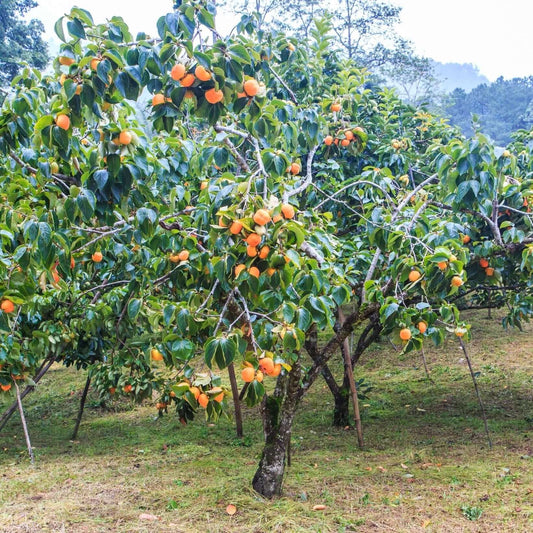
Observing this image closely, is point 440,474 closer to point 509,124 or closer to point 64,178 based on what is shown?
point 64,178

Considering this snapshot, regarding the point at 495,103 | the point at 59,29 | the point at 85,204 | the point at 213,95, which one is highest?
the point at 495,103

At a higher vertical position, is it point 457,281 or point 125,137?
point 125,137

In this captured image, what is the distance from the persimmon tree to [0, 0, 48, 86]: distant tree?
1470 centimetres

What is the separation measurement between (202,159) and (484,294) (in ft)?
14.0

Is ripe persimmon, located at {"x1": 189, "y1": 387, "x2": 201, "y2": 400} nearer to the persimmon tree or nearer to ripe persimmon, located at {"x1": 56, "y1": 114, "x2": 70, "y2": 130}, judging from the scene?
the persimmon tree

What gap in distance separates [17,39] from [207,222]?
700 inches

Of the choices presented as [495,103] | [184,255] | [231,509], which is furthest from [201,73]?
[495,103]

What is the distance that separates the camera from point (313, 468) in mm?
4301

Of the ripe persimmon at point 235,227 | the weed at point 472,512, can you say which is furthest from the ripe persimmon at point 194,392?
the weed at point 472,512

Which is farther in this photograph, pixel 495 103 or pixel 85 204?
pixel 495 103

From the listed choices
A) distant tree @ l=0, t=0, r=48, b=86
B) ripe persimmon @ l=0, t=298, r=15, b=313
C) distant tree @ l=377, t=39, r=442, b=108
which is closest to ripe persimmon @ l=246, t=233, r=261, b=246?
ripe persimmon @ l=0, t=298, r=15, b=313

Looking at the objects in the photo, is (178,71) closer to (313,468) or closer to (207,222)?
(207,222)

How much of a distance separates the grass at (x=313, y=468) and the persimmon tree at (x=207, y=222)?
485 mm

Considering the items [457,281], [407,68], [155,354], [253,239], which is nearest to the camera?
[253,239]
